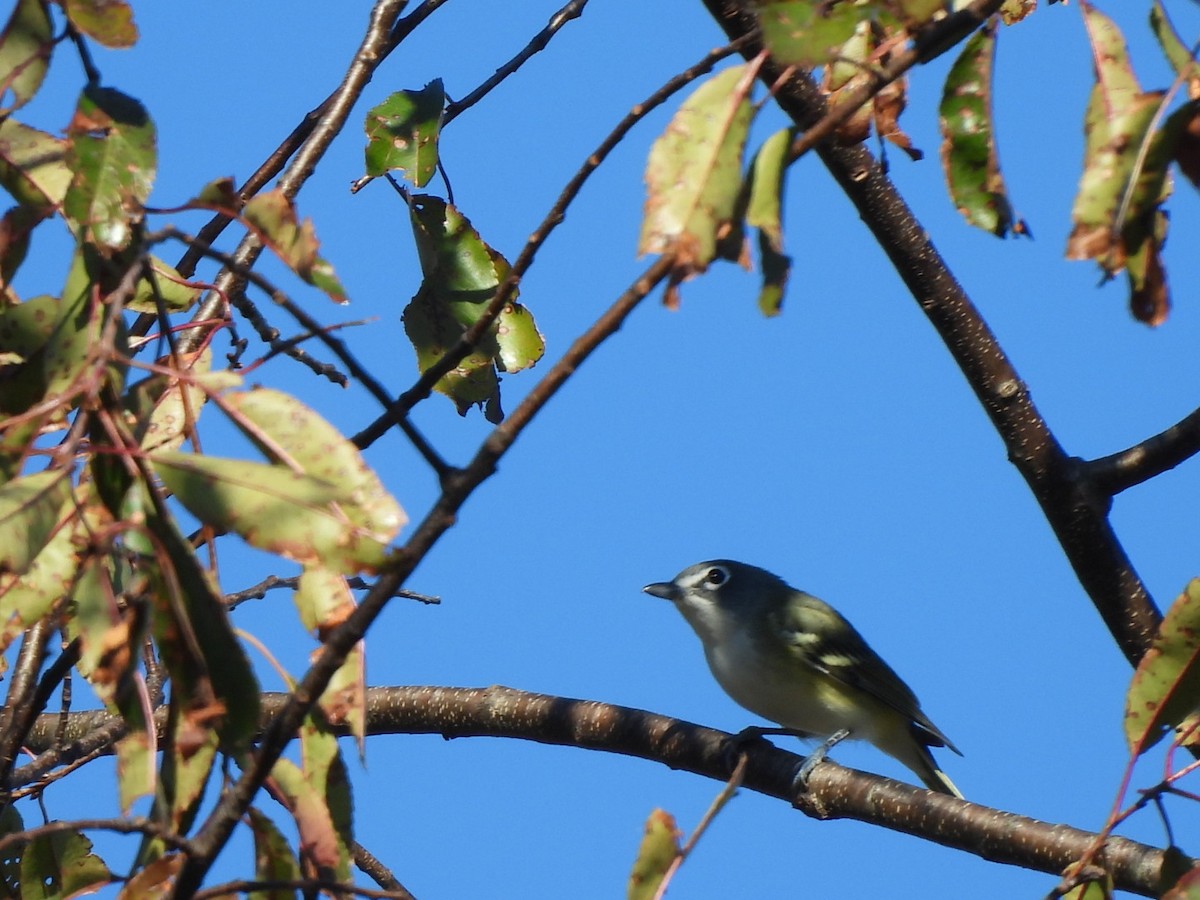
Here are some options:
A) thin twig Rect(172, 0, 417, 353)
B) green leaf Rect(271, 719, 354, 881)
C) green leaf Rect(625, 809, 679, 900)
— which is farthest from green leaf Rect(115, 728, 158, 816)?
thin twig Rect(172, 0, 417, 353)

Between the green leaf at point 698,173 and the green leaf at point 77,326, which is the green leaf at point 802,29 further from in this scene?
the green leaf at point 77,326

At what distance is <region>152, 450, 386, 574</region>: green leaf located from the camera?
132cm

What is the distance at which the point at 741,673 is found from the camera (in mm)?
4770

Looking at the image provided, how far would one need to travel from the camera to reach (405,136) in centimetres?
277

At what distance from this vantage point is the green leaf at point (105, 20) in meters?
1.57

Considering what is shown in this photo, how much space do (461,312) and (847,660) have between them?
260 centimetres

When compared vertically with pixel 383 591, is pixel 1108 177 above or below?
above

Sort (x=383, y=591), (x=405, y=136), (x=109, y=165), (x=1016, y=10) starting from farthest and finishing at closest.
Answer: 1. (x=405, y=136)
2. (x=1016, y=10)
3. (x=109, y=165)
4. (x=383, y=591)

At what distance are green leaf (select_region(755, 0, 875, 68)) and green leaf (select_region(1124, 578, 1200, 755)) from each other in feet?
2.85

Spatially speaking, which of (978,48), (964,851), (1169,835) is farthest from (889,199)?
(1169,835)

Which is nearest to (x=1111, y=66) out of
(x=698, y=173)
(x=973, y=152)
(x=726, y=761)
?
(x=973, y=152)

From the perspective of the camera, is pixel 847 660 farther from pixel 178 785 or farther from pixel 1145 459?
pixel 178 785

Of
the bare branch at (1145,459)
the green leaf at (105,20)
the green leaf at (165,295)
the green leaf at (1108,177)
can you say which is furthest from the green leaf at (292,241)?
the bare branch at (1145,459)

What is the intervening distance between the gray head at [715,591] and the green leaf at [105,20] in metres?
3.63
